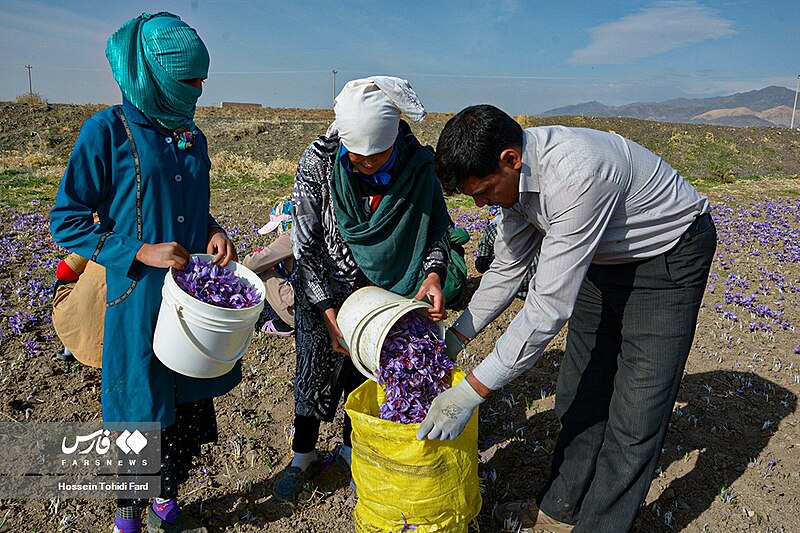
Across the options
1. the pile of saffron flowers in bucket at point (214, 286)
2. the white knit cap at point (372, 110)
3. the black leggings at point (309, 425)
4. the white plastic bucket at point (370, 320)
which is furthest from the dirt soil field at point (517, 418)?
the white knit cap at point (372, 110)

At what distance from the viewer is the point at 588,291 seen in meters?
2.77

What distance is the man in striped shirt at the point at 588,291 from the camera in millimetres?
2174

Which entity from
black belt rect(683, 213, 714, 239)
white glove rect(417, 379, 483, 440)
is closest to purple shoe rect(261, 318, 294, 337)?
white glove rect(417, 379, 483, 440)

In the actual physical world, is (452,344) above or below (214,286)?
below

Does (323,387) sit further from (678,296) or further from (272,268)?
(272,268)

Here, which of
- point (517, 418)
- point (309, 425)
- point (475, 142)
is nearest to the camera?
point (475, 142)

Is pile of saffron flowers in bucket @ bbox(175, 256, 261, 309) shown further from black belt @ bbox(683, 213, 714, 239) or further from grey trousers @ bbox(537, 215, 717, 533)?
black belt @ bbox(683, 213, 714, 239)

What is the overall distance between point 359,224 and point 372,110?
0.55 metres

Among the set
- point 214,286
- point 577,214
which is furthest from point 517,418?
point 214,286

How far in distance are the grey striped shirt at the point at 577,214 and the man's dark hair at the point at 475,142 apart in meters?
0.12

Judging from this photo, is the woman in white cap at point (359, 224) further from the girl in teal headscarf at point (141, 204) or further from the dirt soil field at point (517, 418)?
the dirt soil field at point (517, 418)

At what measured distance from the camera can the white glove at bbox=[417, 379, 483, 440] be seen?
2.23m

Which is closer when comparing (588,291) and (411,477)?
(411,477)

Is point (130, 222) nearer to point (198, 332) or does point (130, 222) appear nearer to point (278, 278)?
point (198, 332)
